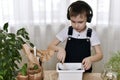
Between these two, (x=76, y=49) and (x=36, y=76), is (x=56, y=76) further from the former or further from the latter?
(x=76, y=49)

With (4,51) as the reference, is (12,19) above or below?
above

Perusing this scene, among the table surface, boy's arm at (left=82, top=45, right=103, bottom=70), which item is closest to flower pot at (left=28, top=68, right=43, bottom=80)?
the table surface

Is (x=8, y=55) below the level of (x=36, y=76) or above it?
above

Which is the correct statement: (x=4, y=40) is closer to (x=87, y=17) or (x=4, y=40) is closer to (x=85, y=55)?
(x=87, y=17)

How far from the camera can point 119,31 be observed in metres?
2.22

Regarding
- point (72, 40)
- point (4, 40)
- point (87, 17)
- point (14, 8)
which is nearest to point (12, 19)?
point (14, 8)

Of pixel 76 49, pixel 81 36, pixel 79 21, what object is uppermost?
pixel 79 21

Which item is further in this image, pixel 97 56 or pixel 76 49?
pixel 76 49

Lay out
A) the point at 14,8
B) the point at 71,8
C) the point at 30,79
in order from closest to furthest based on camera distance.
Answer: the point at 30,79
the point at 71,8
the point at 14,8

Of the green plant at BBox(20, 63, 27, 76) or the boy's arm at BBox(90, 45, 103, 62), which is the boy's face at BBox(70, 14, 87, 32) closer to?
the boy's arm at BBox(90, 45, 103, 62)

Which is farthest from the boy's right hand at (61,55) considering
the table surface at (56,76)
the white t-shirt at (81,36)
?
the white t-shirt at (81,36)

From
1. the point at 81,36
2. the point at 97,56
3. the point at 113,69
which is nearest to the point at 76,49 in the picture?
the point at 81,36

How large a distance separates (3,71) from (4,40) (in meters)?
0.17

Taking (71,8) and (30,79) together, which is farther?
(71,8)
